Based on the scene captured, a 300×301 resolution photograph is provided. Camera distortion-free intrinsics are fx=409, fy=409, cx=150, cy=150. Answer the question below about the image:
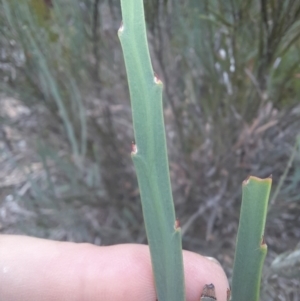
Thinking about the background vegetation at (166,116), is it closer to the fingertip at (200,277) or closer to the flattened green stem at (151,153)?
the fingertip at (200,277)

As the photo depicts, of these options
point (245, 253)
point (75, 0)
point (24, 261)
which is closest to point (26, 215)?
point (24, 261)

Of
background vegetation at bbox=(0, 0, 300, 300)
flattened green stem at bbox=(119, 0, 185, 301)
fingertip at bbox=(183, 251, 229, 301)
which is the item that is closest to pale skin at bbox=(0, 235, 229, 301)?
fingertip at bbox=(183, 251, 229, 301)

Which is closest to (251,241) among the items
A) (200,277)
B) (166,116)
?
(200,277)

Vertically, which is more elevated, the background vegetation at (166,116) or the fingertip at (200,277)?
the background vegetation at (166,116)

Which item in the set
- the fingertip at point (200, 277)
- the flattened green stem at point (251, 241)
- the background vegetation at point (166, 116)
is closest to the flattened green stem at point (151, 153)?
the flattened green stem at point (251, 241)

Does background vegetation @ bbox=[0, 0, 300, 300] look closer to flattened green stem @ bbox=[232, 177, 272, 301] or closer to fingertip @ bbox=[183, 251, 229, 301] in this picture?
fingertip @ bbox=[183, 251, 229, 301]

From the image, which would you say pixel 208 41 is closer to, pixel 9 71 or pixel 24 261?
pixel 9 71
